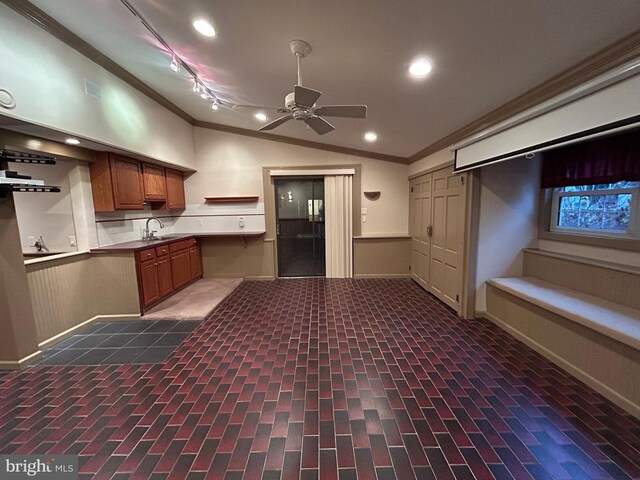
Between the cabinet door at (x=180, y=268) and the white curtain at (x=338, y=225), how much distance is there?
2714 mm

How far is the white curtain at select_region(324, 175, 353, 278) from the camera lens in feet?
17.2

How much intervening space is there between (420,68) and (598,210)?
8.10ft

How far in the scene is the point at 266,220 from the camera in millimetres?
5344

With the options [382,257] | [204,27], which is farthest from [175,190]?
[382,257]

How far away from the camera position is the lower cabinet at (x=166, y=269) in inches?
141

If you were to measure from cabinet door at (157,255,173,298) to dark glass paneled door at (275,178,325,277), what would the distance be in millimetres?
2083

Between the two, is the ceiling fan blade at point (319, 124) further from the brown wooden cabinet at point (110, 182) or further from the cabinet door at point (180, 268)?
the cabinet door at point (180, 268)

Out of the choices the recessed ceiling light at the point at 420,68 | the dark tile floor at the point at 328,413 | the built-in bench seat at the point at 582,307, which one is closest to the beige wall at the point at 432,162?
the recessed ceiling light at the point at 420,68

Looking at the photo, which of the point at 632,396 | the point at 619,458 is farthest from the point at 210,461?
the point at 632,396

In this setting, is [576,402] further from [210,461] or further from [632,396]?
[210,461]

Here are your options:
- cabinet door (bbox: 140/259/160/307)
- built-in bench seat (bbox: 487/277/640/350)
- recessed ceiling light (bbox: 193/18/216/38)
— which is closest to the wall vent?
recessed ceiling light (bbox: 193/18/216/38)

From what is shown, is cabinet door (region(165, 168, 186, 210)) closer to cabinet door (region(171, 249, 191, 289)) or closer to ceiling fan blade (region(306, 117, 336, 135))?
cabinet door (region(171, 249, 191, 289))

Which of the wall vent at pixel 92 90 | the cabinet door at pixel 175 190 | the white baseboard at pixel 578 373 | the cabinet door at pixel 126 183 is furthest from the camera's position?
the cabinet door at pixel 175 190

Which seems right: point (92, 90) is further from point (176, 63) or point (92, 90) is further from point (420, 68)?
point (420, 68)
